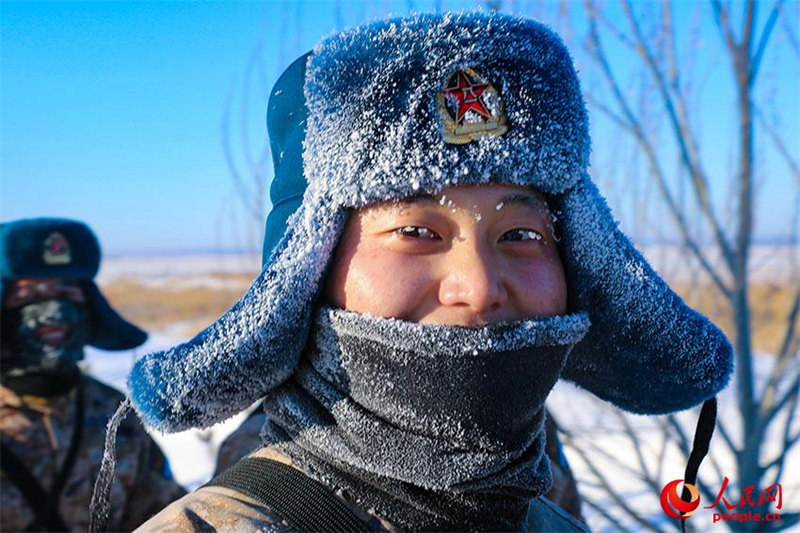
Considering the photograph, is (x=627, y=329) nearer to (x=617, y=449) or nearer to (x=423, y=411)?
(x=423, y=411)

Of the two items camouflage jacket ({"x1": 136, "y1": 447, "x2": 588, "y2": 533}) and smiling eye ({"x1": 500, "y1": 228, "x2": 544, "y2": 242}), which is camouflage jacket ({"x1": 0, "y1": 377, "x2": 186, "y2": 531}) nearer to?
camouflage jacket ({"x1": 136, "y1": 447, "x2": 588, "y2": 533})

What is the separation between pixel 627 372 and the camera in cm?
155

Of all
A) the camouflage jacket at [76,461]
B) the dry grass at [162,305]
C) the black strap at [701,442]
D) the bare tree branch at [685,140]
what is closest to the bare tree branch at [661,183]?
the bare tree branch at [685,140]

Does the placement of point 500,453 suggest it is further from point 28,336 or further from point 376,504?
point 28,336

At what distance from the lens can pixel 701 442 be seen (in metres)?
1.57

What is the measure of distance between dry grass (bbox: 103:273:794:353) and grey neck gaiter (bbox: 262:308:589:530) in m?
2.62

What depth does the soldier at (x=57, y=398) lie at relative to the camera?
3361 mm

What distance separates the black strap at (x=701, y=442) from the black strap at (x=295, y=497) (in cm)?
78

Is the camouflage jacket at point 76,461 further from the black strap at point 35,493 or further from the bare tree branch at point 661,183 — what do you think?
the bare tree branch at point 661,183

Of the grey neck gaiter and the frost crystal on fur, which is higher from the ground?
the frost crystal on fur

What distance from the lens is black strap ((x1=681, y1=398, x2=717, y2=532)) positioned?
155 cm

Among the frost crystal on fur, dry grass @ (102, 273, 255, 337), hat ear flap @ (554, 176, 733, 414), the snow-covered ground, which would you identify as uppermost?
the frost crystal on fur

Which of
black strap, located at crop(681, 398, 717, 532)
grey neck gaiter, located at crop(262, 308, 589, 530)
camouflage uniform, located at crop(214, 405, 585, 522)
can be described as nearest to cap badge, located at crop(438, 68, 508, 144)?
grey neck gaiter, located at crop(262, 308, 589, 530)

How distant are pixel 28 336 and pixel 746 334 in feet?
11.2
